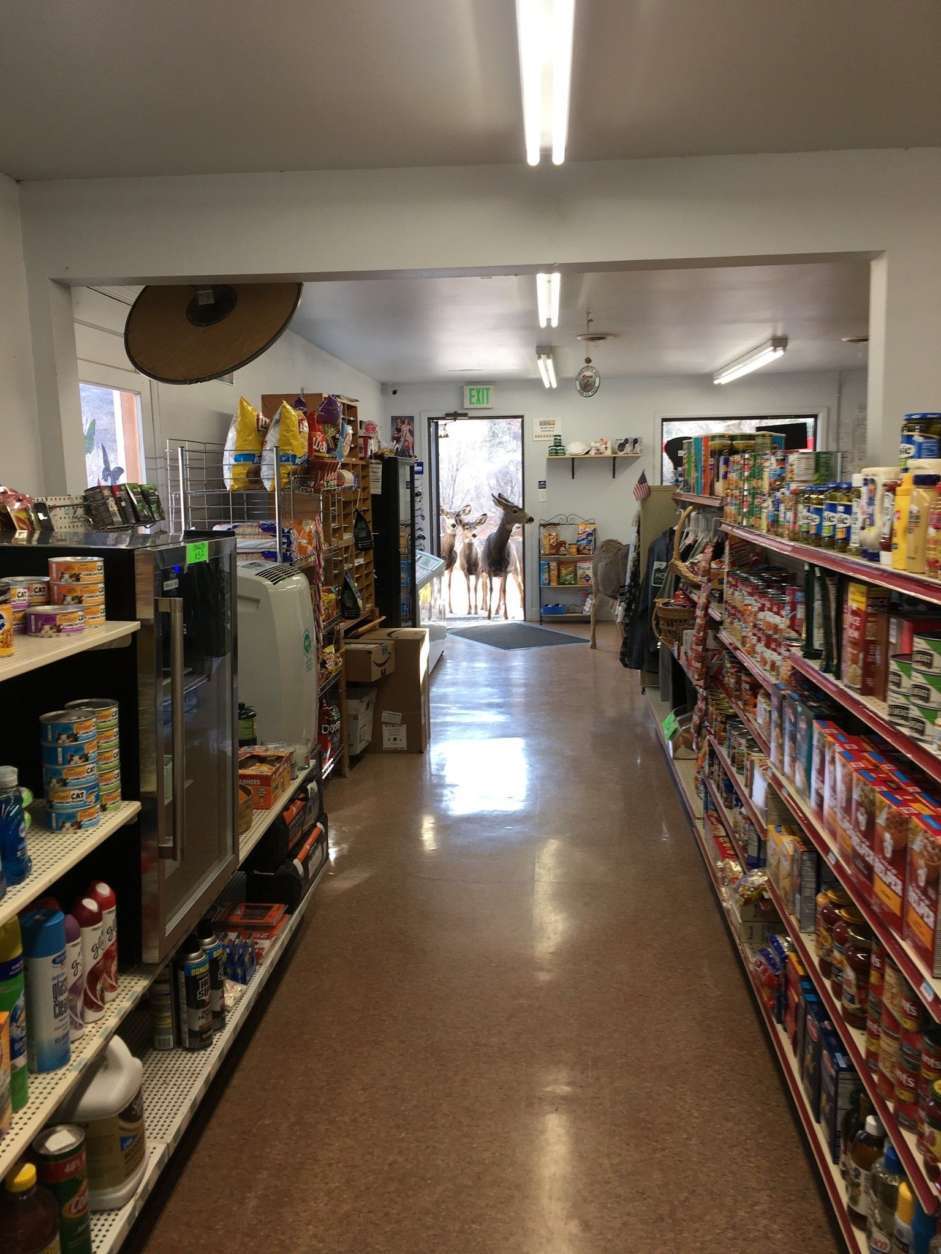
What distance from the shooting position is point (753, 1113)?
2688 mm

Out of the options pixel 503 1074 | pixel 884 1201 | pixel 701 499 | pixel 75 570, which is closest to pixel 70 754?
pixel 75 570

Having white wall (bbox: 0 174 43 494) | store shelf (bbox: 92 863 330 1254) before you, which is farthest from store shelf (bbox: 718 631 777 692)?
white wall (bbox: 0 174 43 494)

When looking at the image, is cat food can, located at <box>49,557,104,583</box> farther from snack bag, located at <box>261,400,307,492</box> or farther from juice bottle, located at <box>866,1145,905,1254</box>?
snack bag, located at <box>261,400,307,492</box>

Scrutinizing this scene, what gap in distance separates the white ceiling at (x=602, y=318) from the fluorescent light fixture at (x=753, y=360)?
139mm

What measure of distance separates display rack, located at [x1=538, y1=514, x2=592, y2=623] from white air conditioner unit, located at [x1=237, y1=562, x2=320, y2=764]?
8324 mm

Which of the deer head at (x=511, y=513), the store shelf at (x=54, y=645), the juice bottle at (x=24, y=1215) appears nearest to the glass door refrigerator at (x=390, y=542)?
the deer head at (x=511, y=513)

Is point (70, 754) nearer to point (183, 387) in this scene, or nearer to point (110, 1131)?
point (110, 1131)

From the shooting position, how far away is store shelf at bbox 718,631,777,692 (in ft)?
10.8

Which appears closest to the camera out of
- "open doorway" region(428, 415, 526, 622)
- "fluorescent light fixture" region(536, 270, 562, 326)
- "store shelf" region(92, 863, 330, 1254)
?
"store shelf" region(92, 863, 330, 1254)

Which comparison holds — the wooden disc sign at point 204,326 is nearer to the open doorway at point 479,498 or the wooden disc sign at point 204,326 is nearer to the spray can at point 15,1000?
the spray can at point 15,1000

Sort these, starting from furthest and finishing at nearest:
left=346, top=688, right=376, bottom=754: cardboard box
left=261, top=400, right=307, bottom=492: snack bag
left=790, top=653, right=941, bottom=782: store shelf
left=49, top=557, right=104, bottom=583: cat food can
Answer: left=346, top=688, right=376, bottom=754: cardboard box
left=261, top=400, right=307, bottom=492: snack bag
left=49, top=557, right=104, bottom=583: cat food can
left=790, top=653, right=941, bottom=782: store shelf

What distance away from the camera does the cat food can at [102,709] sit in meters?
2.13

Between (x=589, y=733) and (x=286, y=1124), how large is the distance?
14.6 ft

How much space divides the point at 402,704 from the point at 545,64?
446cm
